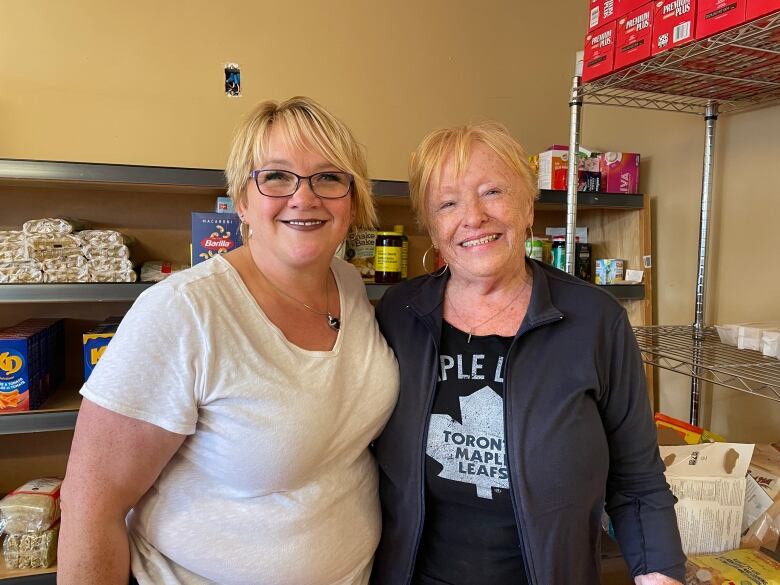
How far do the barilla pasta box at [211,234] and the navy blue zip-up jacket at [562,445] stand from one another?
2.49 ft

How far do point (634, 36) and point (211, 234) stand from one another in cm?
124

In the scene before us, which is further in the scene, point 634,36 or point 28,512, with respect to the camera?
point 28,512

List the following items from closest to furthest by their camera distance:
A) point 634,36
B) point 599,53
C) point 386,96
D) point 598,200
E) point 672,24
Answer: point 672,24 < point 634,36 < point 599,53 < point 598,200 < point 386,96

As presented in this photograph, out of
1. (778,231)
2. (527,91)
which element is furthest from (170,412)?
(527,91)

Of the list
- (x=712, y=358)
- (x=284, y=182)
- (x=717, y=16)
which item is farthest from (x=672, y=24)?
(x=284, y=182)

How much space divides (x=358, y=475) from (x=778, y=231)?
4.50ft

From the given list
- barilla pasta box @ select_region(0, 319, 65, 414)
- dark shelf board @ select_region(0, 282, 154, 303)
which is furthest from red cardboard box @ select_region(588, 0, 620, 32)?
barilla pasta box @ select_region(0, 319, 65, 414)

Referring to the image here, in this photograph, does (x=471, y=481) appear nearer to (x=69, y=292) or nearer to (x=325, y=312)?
(x=325, y=312)

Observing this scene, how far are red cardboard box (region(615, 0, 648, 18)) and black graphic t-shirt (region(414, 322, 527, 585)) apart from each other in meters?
0.91

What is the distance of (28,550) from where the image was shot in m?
1.54

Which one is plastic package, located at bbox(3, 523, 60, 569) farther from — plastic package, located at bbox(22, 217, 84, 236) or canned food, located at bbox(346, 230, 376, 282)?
canned food, located at bbox(346, 230, 376, 282)

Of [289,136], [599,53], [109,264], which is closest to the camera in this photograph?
[289,136]

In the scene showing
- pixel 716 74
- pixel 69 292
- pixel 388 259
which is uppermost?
pixel 716 74

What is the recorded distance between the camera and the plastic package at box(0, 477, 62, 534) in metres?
1.56
